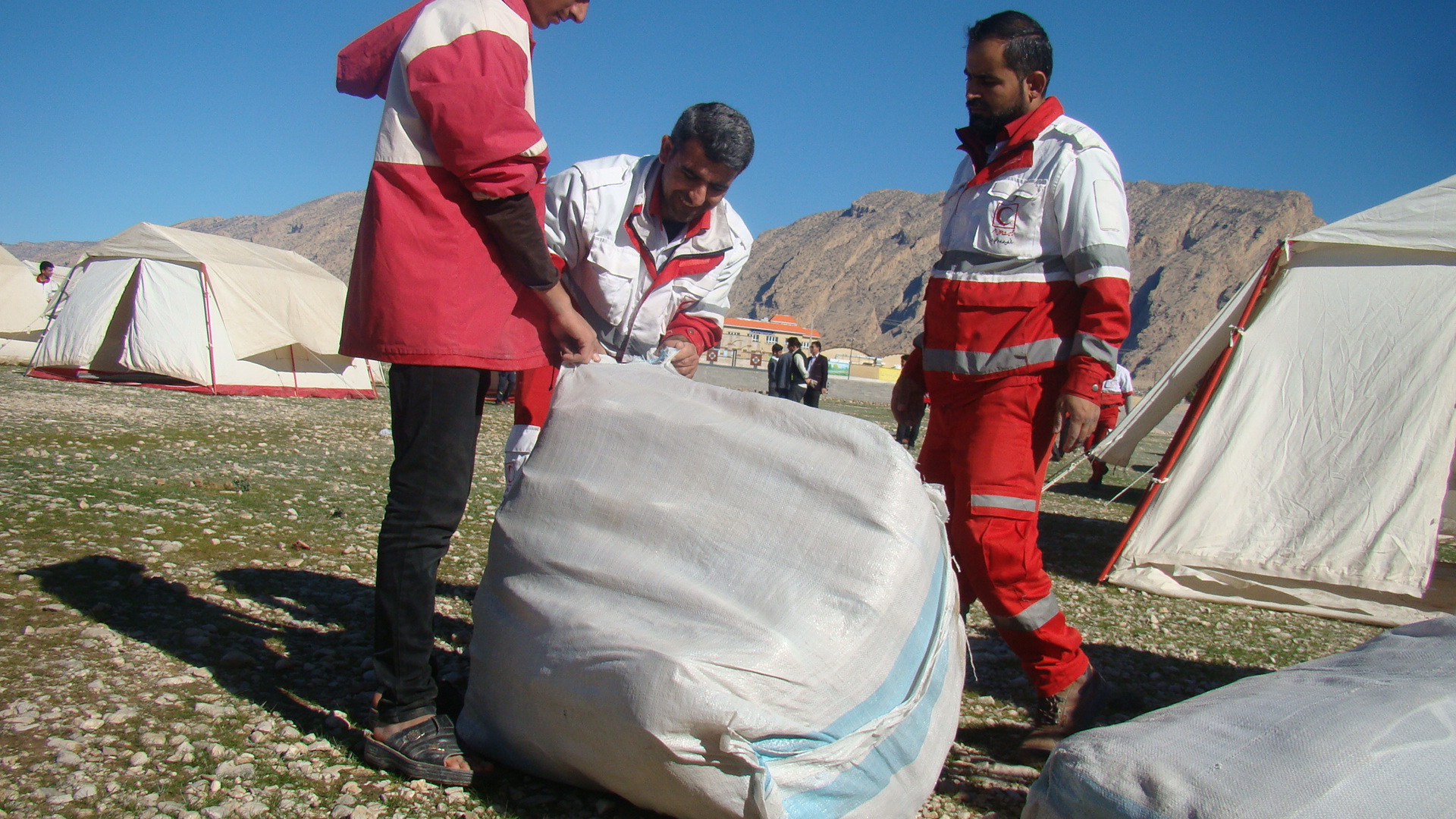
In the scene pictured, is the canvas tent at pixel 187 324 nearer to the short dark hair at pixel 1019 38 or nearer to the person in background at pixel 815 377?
the person in background at pixel 815 377

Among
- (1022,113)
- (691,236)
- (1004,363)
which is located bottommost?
(1004,363)

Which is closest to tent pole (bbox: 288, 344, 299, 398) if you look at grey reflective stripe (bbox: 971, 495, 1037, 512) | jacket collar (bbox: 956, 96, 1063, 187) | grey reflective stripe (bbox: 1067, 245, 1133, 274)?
jacket collar (bbox: 956, 96, 1063, 187)

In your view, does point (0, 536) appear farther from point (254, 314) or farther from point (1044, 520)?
point (254, 314)

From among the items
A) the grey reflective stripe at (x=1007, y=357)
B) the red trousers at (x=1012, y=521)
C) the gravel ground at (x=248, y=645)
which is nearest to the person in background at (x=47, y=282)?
the gravel ground at (x=248, y=645)

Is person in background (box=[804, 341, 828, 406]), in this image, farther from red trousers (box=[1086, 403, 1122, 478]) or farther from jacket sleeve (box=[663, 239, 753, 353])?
jacket sleeve (box=[663, 239, 753, 353])

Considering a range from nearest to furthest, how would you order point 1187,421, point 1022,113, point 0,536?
point 1022,113, point 0,536, point 1187,421

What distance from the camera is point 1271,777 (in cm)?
123

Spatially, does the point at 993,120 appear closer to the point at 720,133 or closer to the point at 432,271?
the point at 720,133

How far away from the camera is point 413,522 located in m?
1.80

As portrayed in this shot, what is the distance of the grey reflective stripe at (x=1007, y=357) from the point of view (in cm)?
233

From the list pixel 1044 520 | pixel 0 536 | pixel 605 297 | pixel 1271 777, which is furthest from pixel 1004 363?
pixel 1044 520

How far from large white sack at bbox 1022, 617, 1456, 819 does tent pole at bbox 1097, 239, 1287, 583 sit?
3342 millimetres

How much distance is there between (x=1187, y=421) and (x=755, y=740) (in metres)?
4.39

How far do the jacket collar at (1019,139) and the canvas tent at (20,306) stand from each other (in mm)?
17501
